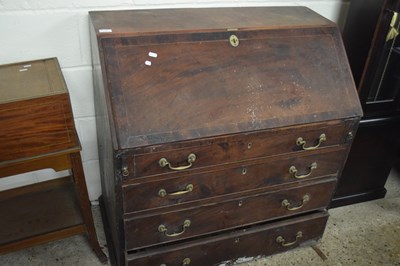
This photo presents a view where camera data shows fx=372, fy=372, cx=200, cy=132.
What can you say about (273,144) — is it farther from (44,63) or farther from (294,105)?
(44,63)

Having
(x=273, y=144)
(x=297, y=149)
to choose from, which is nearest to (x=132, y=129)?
(x=273, y=144)

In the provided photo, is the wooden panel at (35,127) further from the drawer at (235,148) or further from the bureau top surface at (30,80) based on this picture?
the drawer at (235,148)

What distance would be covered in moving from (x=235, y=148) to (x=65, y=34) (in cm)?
89

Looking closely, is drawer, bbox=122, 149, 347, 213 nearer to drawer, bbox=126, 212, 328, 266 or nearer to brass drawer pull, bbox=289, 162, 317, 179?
brass drawer pull, bbox=289, 162, 317, 179

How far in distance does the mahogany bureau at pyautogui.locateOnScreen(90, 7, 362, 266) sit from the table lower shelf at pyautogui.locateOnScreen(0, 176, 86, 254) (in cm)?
33

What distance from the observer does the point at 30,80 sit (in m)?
1.38

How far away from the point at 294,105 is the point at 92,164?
3.71ft

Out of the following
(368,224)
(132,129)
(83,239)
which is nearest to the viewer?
(132,129)

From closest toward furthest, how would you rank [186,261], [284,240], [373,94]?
[186,261] < [284,240] < [373,94]

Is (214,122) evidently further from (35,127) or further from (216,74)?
(35,127)

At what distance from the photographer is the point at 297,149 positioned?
1.50 metres

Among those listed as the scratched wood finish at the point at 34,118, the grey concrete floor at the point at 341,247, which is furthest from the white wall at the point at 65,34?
the grey concrete floor at the point at 341,247

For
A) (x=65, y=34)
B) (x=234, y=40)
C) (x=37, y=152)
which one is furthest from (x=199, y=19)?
(x=37, y=152)

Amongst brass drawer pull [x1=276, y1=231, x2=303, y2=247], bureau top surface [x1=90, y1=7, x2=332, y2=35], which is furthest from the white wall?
brass drawer pull [x1=276, y1=231, x2=303, y2=247]
